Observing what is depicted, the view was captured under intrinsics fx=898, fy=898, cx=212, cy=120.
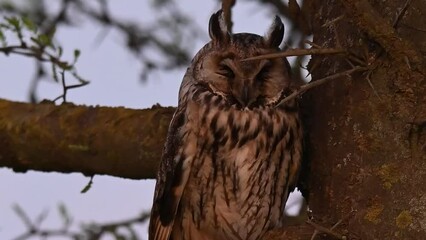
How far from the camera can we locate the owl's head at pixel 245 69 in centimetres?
217

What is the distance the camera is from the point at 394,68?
166 cm

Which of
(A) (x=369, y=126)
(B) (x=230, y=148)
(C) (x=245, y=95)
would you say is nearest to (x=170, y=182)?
(B) (x=230, y=148)

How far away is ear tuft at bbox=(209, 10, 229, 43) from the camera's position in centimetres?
220

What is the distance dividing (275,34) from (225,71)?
0.15m

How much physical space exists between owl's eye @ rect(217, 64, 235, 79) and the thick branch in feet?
0.55

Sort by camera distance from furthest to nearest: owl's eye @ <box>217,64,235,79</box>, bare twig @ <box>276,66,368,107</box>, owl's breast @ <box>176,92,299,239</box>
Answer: owl's eye @ <box>217,64,235,79</box> < owl's breast @ <box>176,92,299,239</box> < bare twig @ <box>276,66,368,107</box>

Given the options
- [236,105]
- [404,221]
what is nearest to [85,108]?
[236,105]

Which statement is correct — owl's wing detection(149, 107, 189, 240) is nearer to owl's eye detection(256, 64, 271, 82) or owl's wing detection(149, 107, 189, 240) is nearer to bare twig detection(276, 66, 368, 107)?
owl's eye detection(256, 64, 271, 82)

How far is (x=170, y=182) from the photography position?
2.16 metres

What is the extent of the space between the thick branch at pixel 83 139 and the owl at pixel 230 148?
0.10m

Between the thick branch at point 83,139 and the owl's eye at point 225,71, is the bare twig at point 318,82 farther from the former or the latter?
the thick branch at point 83,139

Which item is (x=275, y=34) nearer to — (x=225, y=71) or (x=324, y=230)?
(x=225, y=71)

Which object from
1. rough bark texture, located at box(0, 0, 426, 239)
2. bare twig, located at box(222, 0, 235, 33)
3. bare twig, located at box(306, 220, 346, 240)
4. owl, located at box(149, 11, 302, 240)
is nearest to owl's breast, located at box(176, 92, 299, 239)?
owl, located at box(149, 11, 302, 240)

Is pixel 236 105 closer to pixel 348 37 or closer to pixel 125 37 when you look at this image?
pixel 348 37
